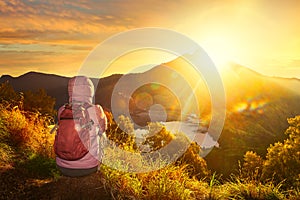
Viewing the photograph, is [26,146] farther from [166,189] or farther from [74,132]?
[166,189]

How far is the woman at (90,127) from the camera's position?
17.7 feet

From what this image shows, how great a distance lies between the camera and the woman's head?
5.36m

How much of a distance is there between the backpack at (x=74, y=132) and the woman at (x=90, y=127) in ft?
0.17

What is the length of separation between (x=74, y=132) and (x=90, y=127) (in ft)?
0.90

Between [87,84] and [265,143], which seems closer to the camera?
[87,84]

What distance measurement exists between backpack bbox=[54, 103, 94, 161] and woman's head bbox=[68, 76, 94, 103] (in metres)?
0.12

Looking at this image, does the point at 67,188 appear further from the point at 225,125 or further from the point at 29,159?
the point at 225,125

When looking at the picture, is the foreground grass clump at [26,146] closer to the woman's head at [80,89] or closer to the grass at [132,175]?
the grass at [132,175]

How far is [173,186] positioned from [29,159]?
3.13 metres

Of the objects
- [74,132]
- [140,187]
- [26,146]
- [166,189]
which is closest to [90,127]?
[74,132]

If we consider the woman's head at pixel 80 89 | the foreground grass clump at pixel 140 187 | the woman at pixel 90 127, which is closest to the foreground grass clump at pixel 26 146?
Result: the woman at pixel 90 127

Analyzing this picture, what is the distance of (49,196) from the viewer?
16.9ft

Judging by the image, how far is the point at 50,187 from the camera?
17.9 feet

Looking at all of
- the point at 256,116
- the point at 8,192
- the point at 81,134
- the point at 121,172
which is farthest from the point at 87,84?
the point at 256,116
